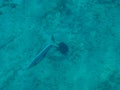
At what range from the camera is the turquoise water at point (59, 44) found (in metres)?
4.91

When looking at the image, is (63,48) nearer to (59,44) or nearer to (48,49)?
(59,44)

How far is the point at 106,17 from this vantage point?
18.9 ft

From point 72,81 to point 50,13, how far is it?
2360mm

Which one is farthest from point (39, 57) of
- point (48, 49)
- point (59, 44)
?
point (59, 44)

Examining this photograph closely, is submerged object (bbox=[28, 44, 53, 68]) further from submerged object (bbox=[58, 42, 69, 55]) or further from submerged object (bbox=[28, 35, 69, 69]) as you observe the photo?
submerged object (bbox=[58, 42, 69, 55])

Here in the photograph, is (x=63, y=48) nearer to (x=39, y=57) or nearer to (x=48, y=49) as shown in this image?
(x=48, y=49)

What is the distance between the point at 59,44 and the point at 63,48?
0.17m

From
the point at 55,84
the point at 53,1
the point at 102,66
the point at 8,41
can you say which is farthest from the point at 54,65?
the point at 53,1

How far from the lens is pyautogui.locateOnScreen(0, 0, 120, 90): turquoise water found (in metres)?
4.91

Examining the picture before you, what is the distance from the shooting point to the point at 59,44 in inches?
215

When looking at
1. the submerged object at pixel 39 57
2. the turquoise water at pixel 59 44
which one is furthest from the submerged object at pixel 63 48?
the submerged object at pixel 39 57

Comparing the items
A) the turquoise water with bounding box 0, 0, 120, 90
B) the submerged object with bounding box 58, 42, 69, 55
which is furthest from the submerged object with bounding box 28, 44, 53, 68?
the submerged object with bounding box 58, 42, 69, 55

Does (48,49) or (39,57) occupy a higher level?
(48,49)

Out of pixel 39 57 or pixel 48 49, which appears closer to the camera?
pixel 39 57
